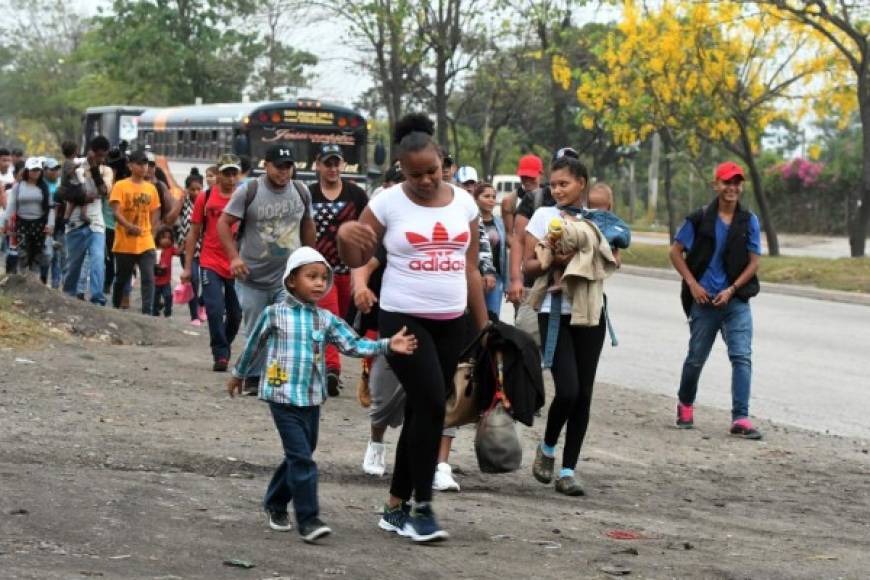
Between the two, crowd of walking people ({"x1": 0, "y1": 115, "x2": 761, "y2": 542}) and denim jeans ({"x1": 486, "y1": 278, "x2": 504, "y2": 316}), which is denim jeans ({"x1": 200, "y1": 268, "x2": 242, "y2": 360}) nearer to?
crowd of walking people ({"x1": 0, "y1": 115, "x2": 761, "y2": 542})

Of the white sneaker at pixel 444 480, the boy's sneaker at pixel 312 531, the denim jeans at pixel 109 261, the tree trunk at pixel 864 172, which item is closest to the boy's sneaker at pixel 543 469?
the white sneaker at pixel 444 480

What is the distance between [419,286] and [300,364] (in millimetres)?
613

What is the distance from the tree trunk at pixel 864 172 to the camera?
94.6ft

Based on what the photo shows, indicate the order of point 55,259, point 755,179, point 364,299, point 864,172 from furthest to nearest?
point 755,179
point 864,172
point 55,259
point 364,299

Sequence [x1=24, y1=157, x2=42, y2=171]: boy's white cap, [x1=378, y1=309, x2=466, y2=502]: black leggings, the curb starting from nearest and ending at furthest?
[x1=378, y1=309, x2=466, y2=502]: black leggings → [x1=24, y1=157, x2=42, y2=171]: boy's white cap → the curb

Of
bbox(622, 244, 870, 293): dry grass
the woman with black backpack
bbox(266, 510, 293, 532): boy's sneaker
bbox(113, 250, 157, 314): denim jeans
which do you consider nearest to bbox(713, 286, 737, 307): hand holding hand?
bbox(266, 510, 293, 532): boy's sneaker

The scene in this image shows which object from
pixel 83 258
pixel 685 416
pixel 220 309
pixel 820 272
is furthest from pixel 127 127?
pixel 685 416

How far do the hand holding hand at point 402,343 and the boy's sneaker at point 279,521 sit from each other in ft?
2.85

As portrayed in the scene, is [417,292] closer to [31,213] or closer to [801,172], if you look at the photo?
[31,213]

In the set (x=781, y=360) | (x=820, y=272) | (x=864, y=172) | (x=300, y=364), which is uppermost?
(x=864, y=172)

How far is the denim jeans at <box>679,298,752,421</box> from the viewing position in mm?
11156

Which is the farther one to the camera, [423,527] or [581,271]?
[581,271]

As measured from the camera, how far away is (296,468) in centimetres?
689

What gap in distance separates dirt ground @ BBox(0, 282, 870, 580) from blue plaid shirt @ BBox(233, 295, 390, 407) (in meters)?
0.60
